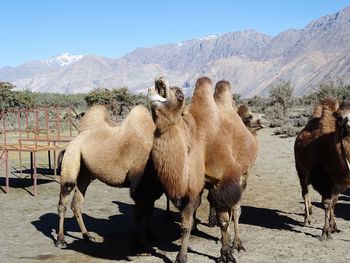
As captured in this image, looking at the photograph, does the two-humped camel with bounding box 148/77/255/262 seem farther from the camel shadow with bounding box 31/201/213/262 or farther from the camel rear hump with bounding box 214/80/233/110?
the camel shadow with bounding box 31/201/213/262

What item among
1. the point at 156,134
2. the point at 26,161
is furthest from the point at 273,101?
the point at 156,134

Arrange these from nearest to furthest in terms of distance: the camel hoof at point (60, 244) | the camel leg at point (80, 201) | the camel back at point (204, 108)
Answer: the camel back at point (204, 108)
the camel hoof at point (60, 244)
the camel leg at point (80, 201)

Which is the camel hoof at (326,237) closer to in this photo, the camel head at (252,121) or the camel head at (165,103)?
the camel head at (252,121)

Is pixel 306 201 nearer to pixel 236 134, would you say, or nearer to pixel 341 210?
pixel 341 210

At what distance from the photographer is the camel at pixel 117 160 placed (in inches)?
277

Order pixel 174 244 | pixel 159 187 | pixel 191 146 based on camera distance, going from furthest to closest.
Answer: pixel 174 244
pixel 159 187
pixel 191 146

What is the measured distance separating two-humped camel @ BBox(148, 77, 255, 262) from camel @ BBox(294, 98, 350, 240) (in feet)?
4.89

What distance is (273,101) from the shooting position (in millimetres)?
36875

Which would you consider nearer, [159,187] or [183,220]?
[183,220]

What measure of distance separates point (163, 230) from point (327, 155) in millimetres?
2954

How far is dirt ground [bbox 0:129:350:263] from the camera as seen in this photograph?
7.03 metres

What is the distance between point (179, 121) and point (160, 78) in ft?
2.48

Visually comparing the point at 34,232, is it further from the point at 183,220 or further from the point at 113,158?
the point at 183,220

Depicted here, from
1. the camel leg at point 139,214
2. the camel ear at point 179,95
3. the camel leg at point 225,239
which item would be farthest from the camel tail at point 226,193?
the camel leg at point 139,214
